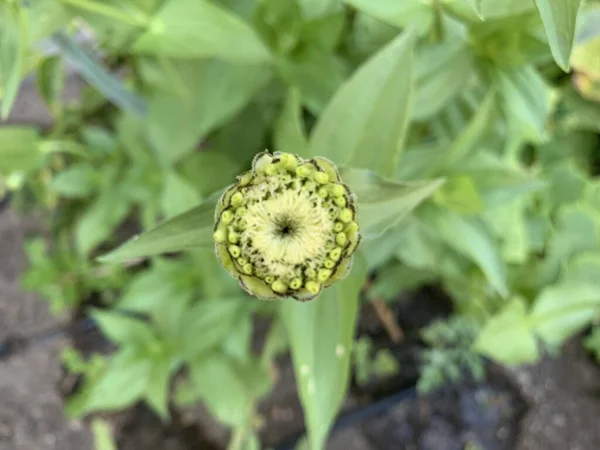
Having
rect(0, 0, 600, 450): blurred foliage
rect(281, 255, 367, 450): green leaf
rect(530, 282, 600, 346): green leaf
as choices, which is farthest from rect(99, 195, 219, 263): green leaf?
rect(530, 282, 600, 346): green leaf

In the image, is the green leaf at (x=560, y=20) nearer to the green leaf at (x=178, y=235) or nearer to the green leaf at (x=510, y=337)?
the green leaf at (x=178, y=235)

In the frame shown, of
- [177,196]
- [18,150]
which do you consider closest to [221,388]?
[177,196]

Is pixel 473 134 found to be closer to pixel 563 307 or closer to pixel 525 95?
pixel 525 95

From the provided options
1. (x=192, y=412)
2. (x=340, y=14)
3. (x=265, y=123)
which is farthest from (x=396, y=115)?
(x=192, y=412)

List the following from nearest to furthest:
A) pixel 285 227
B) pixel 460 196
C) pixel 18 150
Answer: pixel 285 227 → pixel 460 196 → pixel 18 150

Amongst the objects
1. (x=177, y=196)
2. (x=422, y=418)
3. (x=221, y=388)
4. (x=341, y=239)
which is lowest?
(x=422, y=418)

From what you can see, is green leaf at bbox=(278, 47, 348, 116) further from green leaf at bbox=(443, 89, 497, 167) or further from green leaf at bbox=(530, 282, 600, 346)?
green leaf at bbox=(530, 282, 600, 346)

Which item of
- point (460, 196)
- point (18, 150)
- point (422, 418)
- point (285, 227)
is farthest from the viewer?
point (422, 418)
